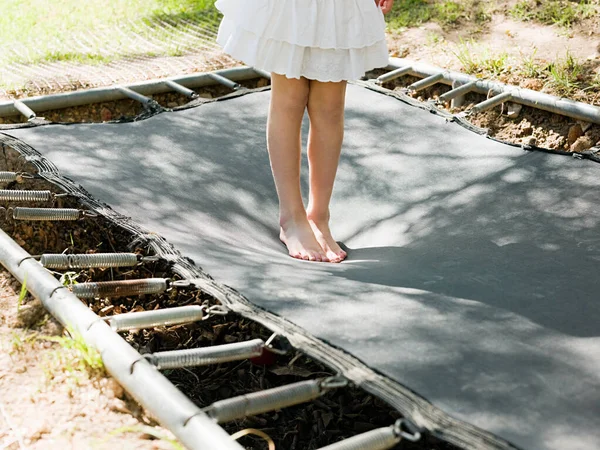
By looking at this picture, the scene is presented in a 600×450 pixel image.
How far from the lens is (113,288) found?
132 cm

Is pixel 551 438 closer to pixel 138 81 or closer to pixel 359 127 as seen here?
pixel 359 127

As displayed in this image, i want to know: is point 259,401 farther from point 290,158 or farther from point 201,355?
point 290,158

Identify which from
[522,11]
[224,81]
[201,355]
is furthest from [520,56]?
[201,355]

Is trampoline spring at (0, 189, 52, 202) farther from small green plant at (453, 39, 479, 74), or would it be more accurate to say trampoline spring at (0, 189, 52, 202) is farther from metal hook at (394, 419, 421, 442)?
small green plant at (453, 39, 479, 74)

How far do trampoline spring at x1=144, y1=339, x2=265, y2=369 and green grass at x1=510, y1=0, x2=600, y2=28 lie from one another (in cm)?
234

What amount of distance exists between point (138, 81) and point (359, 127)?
91cm

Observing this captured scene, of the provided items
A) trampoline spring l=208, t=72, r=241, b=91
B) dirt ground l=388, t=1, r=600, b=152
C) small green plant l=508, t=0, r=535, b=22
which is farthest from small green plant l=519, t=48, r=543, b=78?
trampoline spring l=208, t=72, r=241, b=91

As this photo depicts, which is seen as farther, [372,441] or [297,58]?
[297,58]

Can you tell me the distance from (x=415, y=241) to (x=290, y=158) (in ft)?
1.11

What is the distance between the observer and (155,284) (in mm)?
1354

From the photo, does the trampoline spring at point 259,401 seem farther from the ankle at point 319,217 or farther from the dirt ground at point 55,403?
the ankle at point 319,217

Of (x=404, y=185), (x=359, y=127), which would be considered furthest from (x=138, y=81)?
(x=404, y=185)

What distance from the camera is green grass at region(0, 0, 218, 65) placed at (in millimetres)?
3037

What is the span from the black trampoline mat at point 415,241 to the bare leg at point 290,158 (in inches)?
2.6
